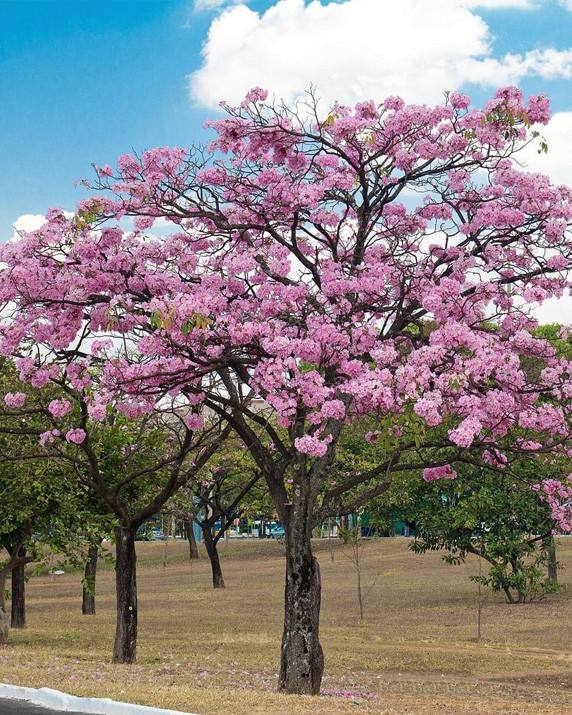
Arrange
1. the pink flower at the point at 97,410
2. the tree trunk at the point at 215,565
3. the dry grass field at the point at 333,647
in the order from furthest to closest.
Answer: the tree trunk at the point at 215,565 < the pink flower at the point at 97,410 < the dry grass field at the point at 333,647

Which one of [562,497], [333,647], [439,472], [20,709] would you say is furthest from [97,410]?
[333,647]

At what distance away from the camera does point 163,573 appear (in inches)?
2766

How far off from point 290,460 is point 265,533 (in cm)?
8864

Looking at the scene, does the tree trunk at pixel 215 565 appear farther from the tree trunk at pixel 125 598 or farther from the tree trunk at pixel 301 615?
the tree trunk at pixel 301 615

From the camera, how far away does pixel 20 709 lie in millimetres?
12695

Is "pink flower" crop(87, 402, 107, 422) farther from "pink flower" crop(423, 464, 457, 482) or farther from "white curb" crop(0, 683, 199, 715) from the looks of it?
"pink flower" crop(423, 464, 457, 482)

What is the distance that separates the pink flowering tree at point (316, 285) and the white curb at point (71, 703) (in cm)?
493

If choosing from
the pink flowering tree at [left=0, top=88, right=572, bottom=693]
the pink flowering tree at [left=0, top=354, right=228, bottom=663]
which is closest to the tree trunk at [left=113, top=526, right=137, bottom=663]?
the pink flowering tree at [left=0, top=354, right=228, bottom=663]

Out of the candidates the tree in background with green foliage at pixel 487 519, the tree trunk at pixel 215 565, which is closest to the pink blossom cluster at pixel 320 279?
the tree in background with green foliage at pixel 487 519

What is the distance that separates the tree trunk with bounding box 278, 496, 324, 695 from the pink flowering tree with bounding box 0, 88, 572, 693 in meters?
0.03

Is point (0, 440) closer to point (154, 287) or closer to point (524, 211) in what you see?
point (154, 287)

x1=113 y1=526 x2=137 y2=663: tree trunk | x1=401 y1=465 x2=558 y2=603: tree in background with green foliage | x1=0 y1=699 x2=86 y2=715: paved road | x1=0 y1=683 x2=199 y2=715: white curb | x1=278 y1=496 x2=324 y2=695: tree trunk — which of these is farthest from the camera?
x1=401 y1=465 x2=558 y2=603: tree in background with green foliage

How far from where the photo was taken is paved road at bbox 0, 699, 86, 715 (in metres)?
12.4

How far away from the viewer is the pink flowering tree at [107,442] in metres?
18.6
